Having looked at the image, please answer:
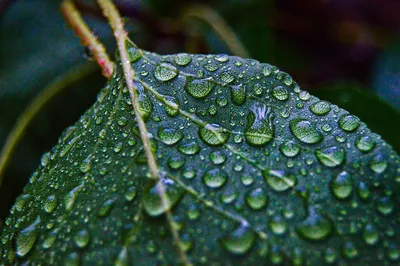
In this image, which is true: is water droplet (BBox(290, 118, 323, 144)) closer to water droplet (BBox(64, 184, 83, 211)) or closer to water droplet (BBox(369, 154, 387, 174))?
water droplet (BBox(369, 154, 387, 174))

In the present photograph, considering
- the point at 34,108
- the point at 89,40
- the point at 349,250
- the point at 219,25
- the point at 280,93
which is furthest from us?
the point at 219,25

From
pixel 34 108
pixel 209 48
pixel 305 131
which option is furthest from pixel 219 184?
pixel 209 48

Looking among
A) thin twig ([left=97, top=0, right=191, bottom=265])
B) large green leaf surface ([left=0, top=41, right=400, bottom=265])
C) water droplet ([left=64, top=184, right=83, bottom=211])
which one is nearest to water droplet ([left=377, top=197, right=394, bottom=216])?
large green leaf surface ([left=0, top=41, right=400, bottom=265])

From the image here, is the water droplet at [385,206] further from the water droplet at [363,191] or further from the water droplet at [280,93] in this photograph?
the water droplet at [280,93]

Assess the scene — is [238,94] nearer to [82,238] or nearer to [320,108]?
[320,108]

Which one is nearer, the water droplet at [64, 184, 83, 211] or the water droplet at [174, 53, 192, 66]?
the water droplet at [64, 184, 83, 211]

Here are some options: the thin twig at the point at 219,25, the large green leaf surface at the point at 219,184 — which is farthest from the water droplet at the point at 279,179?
the thin twig at the point at 219,25
